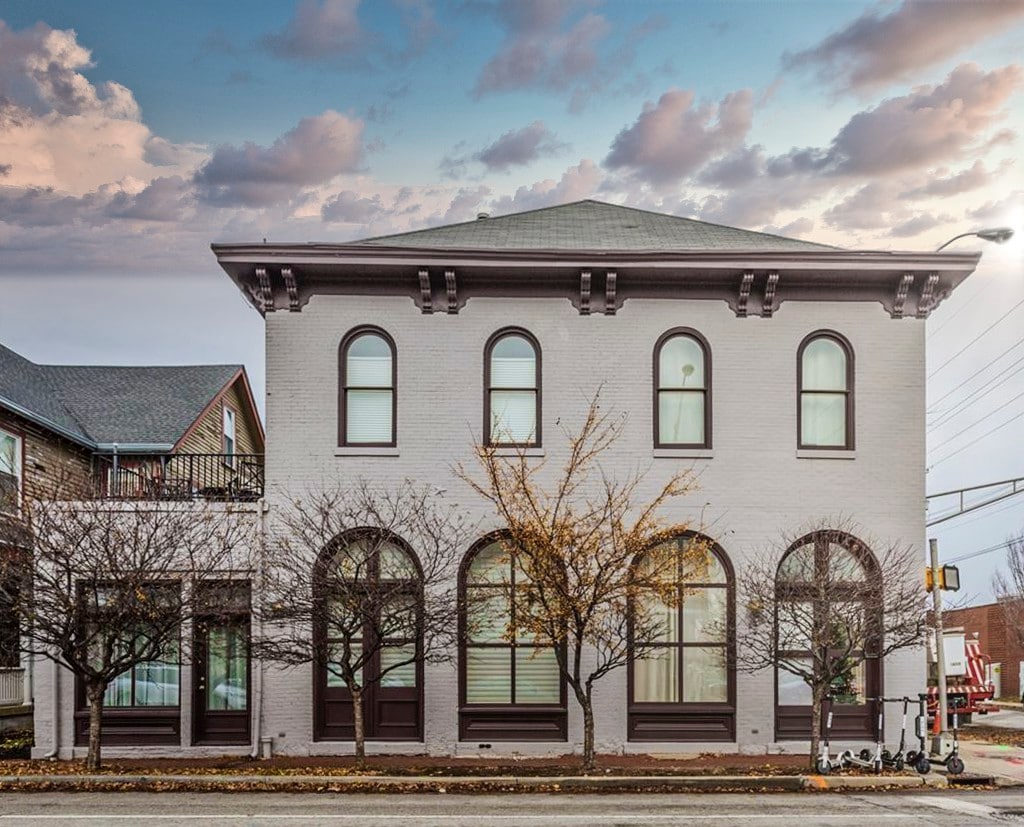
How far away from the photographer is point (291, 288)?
66.8 ft

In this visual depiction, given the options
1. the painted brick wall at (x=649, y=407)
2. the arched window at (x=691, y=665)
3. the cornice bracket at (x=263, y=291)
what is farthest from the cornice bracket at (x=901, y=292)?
the cornice bracket at (x=263, y=291)

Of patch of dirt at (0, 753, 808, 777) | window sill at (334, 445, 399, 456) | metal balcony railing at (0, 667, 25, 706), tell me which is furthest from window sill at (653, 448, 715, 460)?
metal balcony railing at (0, 667, 25, 706)

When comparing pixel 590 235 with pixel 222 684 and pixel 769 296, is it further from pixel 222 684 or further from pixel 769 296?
pixel 222 684

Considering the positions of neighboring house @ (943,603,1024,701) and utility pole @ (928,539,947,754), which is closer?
utility pole @ (928,539,947,754)

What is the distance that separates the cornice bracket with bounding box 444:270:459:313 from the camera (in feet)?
66.2

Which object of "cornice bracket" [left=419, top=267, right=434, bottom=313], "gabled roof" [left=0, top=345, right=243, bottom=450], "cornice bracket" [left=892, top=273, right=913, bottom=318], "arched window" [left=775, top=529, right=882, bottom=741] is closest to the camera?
"arched window" [left=775, top=529, right=882, bottom=741]

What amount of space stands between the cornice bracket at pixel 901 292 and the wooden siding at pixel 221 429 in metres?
16.9

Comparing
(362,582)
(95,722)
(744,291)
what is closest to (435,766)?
(362,582)

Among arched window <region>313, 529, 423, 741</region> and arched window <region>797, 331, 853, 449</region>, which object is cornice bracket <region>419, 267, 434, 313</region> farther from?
arched window <region>797, 331, 853, 449</region>

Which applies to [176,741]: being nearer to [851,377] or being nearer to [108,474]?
[108,474]

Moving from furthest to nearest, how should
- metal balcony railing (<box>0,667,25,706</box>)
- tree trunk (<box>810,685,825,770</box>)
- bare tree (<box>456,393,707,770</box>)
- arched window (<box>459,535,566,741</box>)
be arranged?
metal balcony railing (<box>0,667,25,706</box>) → arched window (<box>459,535,566,741</box>) → tree trunk (<box>810,685,825,770</box>) → bare tree (<box>456,393,707,770</box>)

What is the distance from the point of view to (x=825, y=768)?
58.4 feet

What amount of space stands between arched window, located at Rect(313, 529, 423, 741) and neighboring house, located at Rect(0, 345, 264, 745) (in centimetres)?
283

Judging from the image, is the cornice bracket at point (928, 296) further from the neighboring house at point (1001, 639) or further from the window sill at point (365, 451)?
the neighboring house at point (1001, 639)
